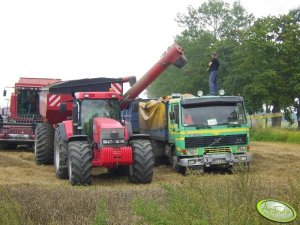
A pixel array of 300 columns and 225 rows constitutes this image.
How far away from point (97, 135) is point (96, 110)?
3.29 ft

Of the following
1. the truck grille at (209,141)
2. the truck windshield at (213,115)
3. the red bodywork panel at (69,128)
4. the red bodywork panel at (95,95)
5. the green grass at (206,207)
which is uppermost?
the red bodywork panel at (95,95)

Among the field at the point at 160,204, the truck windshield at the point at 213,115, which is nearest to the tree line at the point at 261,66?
the truck windshield at the point at 213,115

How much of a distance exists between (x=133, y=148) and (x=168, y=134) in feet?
11.3

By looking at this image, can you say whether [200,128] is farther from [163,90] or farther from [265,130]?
[163,90]

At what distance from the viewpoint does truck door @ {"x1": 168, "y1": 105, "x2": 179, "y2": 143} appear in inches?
542

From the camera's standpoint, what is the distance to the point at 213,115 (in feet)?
44.8

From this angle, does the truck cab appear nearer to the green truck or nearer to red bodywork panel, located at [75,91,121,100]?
the green truck

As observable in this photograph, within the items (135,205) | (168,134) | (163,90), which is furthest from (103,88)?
(163,90)

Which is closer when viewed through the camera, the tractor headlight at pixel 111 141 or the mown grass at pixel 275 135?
the tractor headlight at pixel 111 141

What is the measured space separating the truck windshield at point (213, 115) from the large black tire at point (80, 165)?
3.36 meters

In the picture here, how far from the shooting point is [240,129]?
537 inches

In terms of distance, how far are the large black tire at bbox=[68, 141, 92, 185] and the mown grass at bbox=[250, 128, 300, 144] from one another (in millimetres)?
17109

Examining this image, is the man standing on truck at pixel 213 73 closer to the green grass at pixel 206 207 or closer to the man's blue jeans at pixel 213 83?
the man's blue jeans at pixel 213 83

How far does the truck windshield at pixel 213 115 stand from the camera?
1355 cm
